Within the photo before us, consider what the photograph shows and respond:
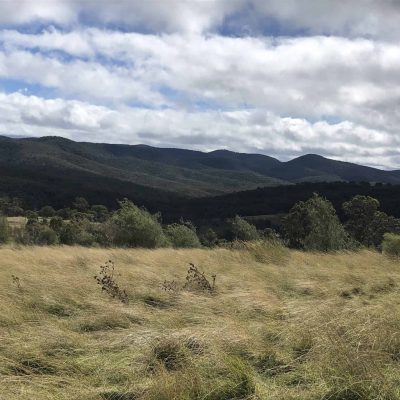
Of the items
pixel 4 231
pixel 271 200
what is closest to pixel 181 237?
pixel 4 231

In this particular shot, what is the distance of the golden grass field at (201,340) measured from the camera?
11.2 ft

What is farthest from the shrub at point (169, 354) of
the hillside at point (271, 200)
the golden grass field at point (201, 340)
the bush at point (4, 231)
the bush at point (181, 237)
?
the hillside at point (271, 200)

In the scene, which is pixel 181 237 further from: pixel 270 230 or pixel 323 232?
pixel 323 232

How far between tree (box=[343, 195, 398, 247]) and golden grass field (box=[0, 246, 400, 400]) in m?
39.8

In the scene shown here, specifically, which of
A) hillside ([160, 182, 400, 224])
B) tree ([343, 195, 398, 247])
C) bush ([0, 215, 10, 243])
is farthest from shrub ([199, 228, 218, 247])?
hillside ([160, 182, 400, 224])

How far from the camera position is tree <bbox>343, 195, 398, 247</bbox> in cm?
4541

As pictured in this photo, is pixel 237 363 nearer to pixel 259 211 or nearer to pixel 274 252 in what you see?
pixel 274 252

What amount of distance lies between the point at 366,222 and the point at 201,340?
45.5m

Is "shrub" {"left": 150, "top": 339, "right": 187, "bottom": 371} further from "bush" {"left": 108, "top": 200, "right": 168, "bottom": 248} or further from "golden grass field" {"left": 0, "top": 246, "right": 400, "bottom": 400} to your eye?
"bush" {"left": 108, "top": 200, "right": 168, "bottom": 248}

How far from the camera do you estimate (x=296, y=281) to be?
7965 mm

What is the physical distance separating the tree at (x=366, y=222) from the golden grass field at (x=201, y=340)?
39.8 meters

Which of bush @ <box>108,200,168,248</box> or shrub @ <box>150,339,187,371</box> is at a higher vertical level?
shrub @ <box>150,339,187,371</box>

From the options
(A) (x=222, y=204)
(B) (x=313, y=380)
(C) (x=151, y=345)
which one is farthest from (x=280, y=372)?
(A) (x=222, y=204)

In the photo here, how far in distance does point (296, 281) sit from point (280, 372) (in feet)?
13.8
